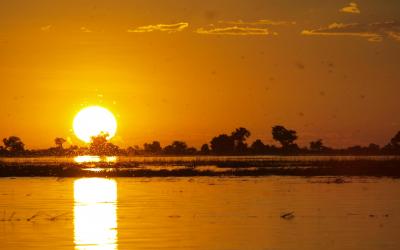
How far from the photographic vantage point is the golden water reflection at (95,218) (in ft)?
94.0

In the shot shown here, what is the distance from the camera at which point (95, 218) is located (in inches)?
1432

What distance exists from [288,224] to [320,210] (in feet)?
19.0

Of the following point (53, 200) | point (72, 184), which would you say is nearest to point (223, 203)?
point (53, 200)

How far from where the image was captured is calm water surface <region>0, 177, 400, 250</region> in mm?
28797

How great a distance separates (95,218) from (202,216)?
460 cm

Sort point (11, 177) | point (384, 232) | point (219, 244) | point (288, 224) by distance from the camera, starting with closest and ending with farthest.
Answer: point (219, 244) → point (384, 232) → point (288, 224) → point (11, 177)

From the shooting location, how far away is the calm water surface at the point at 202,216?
28.8 m

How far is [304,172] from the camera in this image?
73.9 meters

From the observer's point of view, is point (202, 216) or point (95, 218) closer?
point (95, 218)

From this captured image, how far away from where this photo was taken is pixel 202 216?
36906 millimetres

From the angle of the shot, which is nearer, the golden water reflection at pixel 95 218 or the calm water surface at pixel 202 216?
the golden water reflection at pixel 95 218

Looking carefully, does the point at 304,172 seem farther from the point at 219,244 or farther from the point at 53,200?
the point at 219,244

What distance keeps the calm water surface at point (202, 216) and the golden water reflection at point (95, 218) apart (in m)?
0.04

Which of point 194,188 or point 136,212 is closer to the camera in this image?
point 136,212
